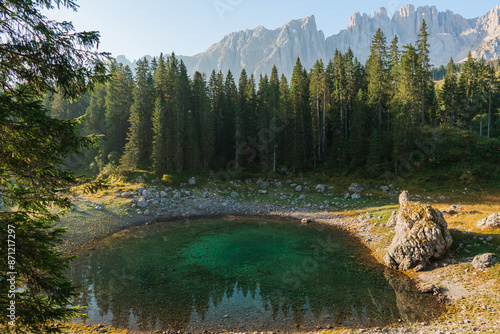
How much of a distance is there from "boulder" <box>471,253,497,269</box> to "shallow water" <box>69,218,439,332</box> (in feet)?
13.6

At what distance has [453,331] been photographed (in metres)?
10.5

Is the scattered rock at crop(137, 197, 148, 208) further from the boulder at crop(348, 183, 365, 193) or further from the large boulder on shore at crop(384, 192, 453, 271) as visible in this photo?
the boulder at crop(348, 183, 365, 193)

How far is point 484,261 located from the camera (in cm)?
1534

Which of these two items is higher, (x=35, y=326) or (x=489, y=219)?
(x=35, y=326)

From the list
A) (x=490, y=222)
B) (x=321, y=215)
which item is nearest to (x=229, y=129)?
(x=321, y=215)

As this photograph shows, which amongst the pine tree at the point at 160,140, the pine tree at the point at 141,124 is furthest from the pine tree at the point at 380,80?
the pine tree at the point at 141,124

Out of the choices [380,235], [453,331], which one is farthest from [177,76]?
[453,331]

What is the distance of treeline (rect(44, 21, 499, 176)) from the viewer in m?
41.3

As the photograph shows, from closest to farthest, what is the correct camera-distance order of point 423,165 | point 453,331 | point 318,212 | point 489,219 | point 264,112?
point 453,331
point 489,219
point 318,212
point 423,165
point 264,112

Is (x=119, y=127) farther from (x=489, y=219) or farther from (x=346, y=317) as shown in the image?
(x=489, y=219)

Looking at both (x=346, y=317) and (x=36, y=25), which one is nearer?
(x=36, y=25)

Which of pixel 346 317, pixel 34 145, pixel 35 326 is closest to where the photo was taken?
pixel 35 326

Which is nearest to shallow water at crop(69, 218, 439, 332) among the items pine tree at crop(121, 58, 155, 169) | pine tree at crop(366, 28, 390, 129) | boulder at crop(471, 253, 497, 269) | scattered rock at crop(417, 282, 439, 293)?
scattered rock at crop(417, 282, 439, 293)

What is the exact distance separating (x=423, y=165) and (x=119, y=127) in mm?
55557
